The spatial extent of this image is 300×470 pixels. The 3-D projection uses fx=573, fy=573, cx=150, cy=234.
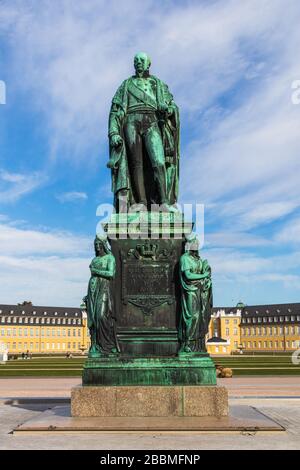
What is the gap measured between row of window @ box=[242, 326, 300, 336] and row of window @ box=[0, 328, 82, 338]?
52.4 metres

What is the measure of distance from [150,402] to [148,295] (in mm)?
1962

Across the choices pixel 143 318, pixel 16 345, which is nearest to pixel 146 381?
pixel 143 318

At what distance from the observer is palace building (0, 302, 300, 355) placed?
6506 inches

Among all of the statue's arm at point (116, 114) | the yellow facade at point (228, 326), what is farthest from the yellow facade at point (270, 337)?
the statue's arm at point (116, 114)

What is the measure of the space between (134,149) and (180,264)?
286 cm

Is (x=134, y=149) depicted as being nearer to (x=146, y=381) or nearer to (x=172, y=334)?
(x=172, y=334)

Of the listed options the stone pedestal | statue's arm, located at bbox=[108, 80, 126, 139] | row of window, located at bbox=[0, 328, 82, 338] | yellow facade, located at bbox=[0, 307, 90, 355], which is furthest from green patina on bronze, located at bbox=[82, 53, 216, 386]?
row of window, located at bbox=[0, 328, 82, 338]

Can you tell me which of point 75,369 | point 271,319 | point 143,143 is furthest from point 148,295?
point 271,319

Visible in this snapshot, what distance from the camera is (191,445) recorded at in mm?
7648

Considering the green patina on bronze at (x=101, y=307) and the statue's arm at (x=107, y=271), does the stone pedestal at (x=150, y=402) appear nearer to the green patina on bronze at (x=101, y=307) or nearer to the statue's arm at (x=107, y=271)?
the green patina on bronze at (x=101, y=307)

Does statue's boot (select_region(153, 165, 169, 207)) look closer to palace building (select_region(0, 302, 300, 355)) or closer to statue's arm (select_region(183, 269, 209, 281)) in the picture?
statue's arm (select_region(183, 269, 209, 281))

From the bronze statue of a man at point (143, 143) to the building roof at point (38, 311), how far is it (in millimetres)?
159729
